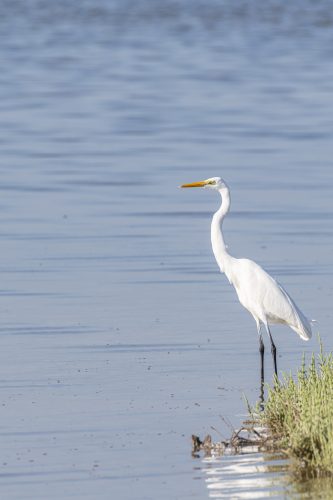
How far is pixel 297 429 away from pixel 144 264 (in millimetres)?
7341

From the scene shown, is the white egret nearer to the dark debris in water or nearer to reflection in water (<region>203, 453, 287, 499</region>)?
the dark debris in water

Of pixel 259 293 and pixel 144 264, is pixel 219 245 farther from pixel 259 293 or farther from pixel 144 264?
pixel 144 264

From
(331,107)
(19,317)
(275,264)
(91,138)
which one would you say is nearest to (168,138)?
(91,138)

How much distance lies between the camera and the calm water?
909 centimetres

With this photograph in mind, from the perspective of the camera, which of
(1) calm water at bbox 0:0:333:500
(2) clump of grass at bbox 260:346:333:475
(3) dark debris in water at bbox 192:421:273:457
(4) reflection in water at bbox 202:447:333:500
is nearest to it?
(4) reflection in water at bbox 202:447:333:500

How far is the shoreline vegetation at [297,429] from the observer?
830cm

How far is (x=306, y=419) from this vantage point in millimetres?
8383

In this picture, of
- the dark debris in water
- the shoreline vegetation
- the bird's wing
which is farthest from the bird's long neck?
the dark debris in water

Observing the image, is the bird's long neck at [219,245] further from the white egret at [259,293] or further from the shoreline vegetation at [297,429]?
the shoreline vegetation at [297,429]

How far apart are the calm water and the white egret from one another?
0.32 meters

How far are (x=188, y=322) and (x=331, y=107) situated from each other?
67.9 ft

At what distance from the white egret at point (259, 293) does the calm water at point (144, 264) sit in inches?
12.5

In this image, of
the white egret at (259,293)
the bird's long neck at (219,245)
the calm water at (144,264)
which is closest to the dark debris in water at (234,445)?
the calm water at (144,264)

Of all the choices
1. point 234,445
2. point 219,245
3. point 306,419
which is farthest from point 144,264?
point 306,419
